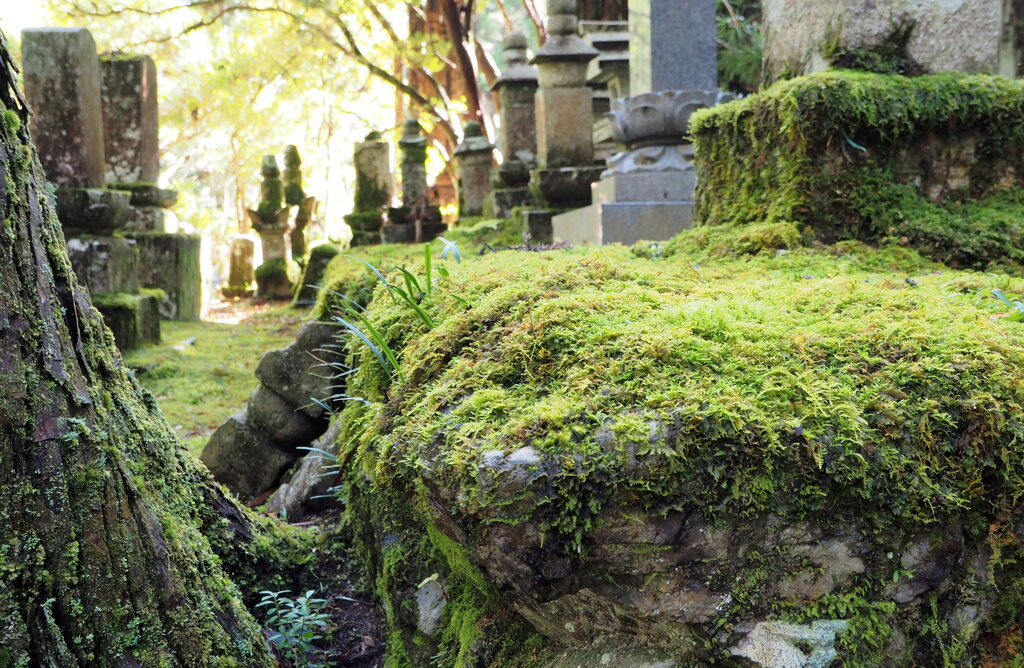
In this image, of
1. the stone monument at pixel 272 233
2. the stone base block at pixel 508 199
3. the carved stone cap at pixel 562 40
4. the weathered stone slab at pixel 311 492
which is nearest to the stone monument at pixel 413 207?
the stone base block at pixel 508 199

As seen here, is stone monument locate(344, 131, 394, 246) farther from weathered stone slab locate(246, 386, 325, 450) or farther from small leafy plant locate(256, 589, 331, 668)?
small leafy plant locate(256, 589, 331, 668)

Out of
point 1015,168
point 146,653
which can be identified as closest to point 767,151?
point 1015,168

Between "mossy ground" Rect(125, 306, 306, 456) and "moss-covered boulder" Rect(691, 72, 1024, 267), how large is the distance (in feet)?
11.3

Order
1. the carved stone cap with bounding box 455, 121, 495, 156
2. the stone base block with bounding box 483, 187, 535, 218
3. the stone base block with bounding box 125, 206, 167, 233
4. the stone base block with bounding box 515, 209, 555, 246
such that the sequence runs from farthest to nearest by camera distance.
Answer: the carved stone cap with bounding box 455, 121, 495, 156, the stone base block with bounding box 125, 206, 167, 233, the stone base block with bounding box 483, 187, 535, 218, the stone base block with bounding box 515, 209, 555, 246

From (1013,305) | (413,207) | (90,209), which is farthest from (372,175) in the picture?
(1013,305)

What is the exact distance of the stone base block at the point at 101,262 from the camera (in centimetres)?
765

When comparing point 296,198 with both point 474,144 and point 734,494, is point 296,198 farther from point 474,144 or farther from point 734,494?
point 734,494

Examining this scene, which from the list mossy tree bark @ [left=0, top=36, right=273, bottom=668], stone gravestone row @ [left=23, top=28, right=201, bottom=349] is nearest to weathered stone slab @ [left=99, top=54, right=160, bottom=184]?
stone gravestone row @ [left=23, top=28, right=201, bottom=349]

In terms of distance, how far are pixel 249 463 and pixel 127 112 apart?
7.39 meters

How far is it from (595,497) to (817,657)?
0.48 m

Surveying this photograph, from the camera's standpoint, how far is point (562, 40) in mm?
8359

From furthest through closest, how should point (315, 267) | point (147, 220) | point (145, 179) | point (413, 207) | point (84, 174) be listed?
point (315, 267) → point (413, 207) → point (147, 220) → point (145, 179) → point (84, 174)

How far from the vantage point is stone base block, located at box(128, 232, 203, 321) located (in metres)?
10.3

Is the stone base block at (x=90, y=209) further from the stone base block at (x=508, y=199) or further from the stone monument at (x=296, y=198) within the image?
the stone monument at (x=296, y=198)
